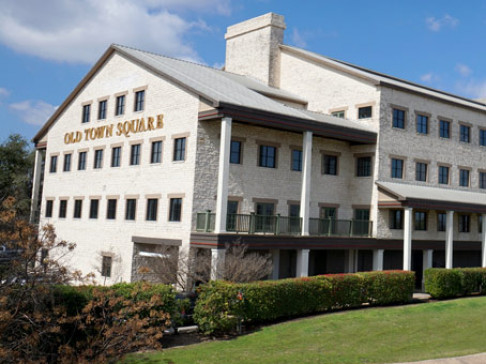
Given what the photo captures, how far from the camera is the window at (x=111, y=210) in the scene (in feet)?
102

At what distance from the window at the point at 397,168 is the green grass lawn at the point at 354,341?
1210cm

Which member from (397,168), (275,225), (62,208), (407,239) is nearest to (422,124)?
(397,168)

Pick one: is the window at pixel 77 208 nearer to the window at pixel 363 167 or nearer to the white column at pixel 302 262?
the white column at pixel 302 262

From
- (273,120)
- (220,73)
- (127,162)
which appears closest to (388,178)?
(273,120)

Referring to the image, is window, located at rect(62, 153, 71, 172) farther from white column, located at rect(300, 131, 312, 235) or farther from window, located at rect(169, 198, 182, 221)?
white column, located at rect(300, 131, 312, 235)

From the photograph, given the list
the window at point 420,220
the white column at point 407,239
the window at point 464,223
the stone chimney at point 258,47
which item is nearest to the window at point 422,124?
the window at point 420,220

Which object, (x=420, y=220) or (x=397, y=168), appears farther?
(x=420, y=220)

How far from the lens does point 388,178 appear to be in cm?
3181

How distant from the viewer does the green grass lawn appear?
1433 centimetres

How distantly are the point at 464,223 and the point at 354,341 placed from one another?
75.9ft

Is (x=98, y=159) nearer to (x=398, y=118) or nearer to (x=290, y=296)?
(x=290, y=296)

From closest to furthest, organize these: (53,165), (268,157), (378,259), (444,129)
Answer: (268,157) < (378,259) < (444,129) < (53,165)

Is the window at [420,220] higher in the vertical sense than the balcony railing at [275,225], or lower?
higher

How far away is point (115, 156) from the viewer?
3167 cm
